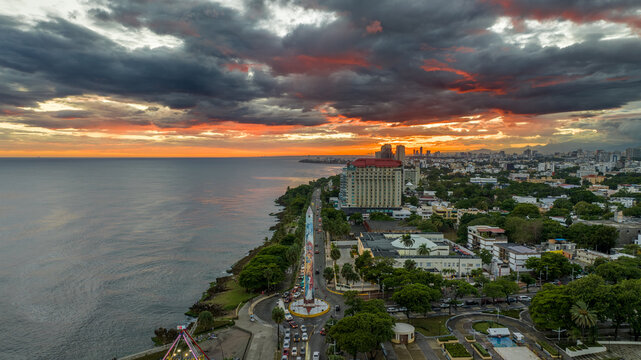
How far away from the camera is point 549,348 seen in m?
32.9

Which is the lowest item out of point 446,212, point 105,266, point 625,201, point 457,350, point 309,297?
point 105,266

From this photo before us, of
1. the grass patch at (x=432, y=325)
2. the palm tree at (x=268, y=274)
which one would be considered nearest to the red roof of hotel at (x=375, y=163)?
the palm tree at (x=268, y=274)

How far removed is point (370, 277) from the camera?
4772 cm

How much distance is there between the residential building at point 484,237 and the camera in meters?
65.6

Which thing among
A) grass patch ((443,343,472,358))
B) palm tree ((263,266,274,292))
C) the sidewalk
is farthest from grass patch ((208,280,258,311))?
grass patch ((443,343,472,358))

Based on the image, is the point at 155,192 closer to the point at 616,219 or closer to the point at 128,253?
the point at 128,253

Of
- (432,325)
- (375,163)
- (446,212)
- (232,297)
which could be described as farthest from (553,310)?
(375,163)

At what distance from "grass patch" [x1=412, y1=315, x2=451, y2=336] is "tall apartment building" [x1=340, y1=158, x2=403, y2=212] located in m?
65.0

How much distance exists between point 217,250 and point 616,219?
282ft

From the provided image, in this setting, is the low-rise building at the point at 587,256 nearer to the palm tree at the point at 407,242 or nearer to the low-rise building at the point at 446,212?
the palm tree at the point at 407,242

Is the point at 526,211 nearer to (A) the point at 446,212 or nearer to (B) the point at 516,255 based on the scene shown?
(A) the point at 446,212

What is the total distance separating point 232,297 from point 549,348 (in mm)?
37110

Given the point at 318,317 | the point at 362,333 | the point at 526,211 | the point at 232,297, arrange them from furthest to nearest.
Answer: the point at 526,211 < the point at 232,297 < the point at 318,317 < the point at 362,333

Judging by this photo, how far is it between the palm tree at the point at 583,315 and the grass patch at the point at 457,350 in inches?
415
